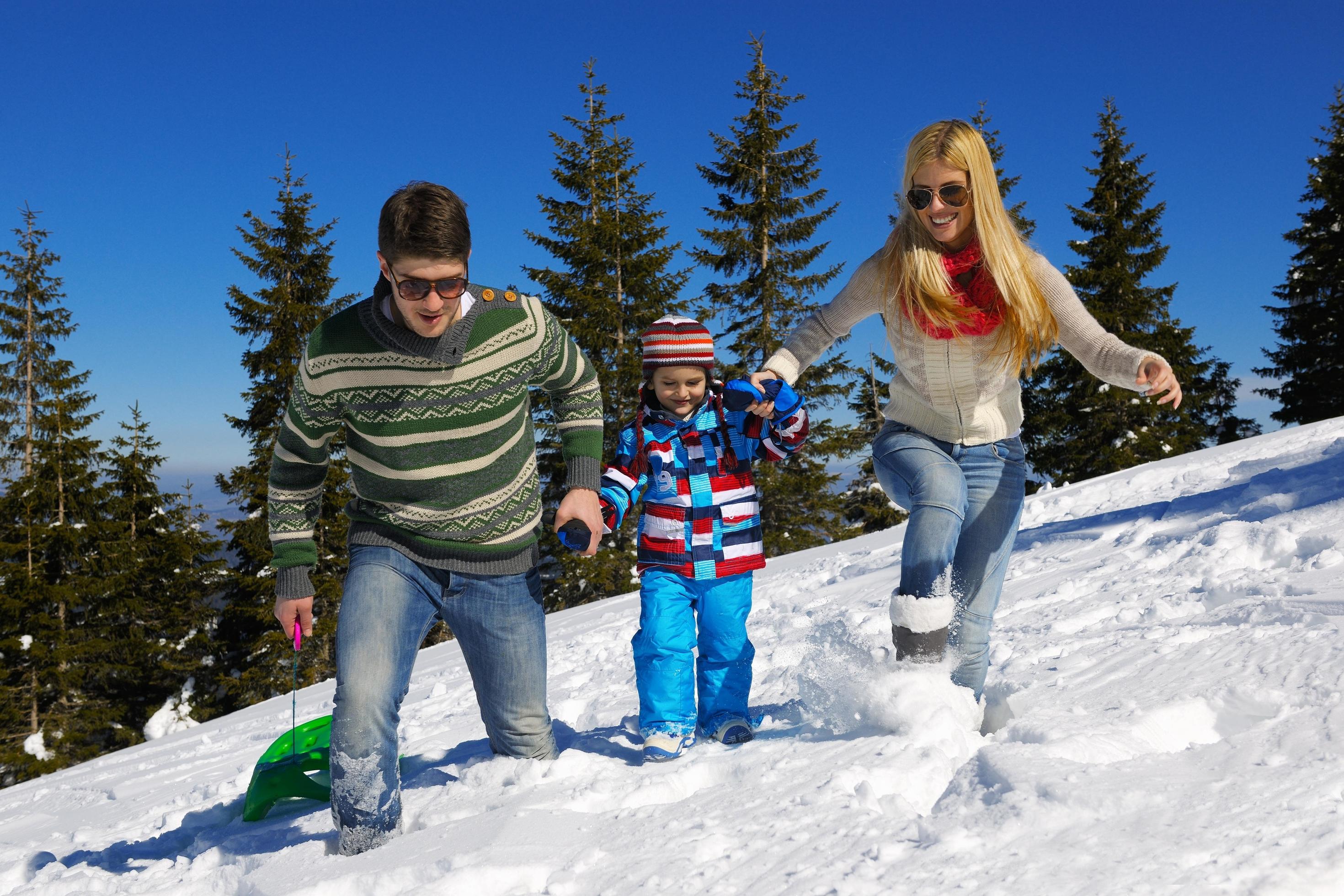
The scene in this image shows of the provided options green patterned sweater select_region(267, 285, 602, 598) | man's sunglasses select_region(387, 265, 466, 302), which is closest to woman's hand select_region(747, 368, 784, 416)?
green patterned sweater select_region(267, 285, 602, 598)

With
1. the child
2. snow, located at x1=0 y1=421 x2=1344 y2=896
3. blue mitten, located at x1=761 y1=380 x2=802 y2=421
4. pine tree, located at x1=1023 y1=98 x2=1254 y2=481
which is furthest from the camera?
pine tree, located at x1=1023 y1=98 x2=1254 y2=481

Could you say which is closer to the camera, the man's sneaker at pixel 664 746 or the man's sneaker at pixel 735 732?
the man's sneaker at pixel 664 746

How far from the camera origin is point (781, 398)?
3.12 metres

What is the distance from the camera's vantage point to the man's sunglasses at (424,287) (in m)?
2.58

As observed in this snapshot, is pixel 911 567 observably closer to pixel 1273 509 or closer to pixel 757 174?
pixel 1273 509

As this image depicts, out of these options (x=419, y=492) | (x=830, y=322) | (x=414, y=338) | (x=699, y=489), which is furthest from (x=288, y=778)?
(x=830, y=322)

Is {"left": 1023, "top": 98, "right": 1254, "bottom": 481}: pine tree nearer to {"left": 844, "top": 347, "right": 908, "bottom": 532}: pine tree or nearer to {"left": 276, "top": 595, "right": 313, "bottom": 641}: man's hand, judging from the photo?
{"left": 844, "top": 347, "right": 908, "bottom": 532}: pine tree

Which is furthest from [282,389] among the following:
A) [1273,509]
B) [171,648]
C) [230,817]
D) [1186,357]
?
[1186,357]

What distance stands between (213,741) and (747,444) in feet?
15.8

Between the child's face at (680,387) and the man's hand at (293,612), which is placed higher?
the child's face at (680,387)

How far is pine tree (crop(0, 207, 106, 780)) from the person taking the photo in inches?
826

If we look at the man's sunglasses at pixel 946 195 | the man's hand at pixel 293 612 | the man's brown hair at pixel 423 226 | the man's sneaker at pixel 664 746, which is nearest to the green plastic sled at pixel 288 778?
the man's hand at pixel 293 612

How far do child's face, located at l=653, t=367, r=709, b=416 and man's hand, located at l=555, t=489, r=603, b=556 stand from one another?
1.91ft

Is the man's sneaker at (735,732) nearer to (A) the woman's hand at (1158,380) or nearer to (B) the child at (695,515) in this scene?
(B) the child at (695,515)
